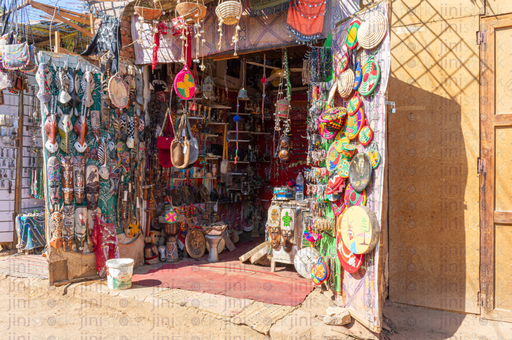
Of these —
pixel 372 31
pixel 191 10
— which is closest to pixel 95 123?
pixel 191 10

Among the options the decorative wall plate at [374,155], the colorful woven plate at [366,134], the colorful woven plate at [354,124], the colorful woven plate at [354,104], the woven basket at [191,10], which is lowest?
the decorative wall plate at [374,155]

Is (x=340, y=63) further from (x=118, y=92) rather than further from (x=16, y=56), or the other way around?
(x=16, y=56)

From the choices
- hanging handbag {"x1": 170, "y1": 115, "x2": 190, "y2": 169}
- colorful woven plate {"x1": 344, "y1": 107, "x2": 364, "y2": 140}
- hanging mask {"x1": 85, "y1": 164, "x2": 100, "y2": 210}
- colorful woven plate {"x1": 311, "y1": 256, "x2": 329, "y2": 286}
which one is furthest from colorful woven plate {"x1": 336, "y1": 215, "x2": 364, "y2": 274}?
hanging mask {"x1": 85, "y1": 164, "x2": 100, "y2": 210}

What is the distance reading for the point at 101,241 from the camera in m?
5.41

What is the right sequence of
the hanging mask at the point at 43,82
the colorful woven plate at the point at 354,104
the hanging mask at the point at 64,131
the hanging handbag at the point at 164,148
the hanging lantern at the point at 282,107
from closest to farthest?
the colorful woven plate at the point at 354,104, the hanging mask at the point at 43,82, the hanging mask at the point at 64,131, the hanging handbag at the point at 164,148, the hanging lantern at the point at 282,107

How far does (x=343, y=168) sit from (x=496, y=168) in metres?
1.69

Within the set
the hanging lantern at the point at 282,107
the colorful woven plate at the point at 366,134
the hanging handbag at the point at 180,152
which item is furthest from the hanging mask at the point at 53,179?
the colorful woven plate at the point at 366,134

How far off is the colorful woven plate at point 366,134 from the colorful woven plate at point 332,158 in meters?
0.49

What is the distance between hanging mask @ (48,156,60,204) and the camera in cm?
507

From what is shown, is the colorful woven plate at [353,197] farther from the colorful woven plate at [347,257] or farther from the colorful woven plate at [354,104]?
the colorful woven plate at [354,104]

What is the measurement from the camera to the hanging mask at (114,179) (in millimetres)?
5598

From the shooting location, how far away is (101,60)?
5.61m

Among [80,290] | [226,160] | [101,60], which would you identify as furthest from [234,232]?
[101,60]

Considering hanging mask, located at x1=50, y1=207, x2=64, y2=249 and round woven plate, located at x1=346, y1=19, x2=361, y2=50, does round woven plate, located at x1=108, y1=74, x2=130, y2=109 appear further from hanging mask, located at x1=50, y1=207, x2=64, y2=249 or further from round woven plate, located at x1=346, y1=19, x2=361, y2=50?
round woven plate, located at x1=346, y1=19, x2=361, y2=50
